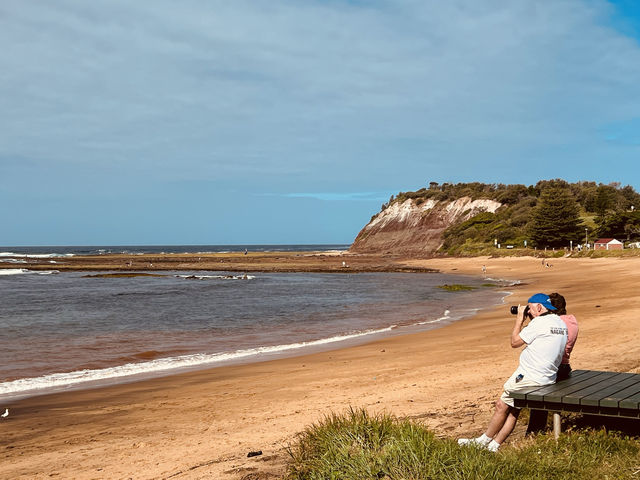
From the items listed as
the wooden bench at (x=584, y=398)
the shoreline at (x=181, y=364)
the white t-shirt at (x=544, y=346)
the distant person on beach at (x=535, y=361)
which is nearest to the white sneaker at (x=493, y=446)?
the distant person on beach at (x=535, y=361)

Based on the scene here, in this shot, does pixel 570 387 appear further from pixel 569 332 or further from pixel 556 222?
pixel 556 222

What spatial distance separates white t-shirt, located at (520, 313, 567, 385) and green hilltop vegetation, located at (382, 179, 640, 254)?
66162mm

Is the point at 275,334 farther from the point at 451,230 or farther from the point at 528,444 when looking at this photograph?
the point at 451,230

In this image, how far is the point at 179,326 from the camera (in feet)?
66.4

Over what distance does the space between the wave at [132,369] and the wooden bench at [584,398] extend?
9277mm

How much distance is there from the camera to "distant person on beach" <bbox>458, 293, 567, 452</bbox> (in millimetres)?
5203

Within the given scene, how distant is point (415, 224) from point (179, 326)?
88375 mm

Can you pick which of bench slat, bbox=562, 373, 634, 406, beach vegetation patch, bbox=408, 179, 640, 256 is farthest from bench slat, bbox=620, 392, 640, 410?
beach vegetation patch, bbox=408, 179, 640, 256

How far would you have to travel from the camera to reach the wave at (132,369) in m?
10.8

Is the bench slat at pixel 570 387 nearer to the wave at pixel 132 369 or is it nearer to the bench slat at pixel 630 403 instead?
the bench slat at pixel 630 403

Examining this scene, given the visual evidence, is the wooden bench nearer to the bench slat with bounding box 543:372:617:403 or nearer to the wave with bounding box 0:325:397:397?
the bench slat with bounding box 543:372:617:403

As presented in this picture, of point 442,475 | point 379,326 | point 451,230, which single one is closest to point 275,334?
point 379,326

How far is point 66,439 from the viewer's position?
718 centimetres

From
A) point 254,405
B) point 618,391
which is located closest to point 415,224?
point 254,405
